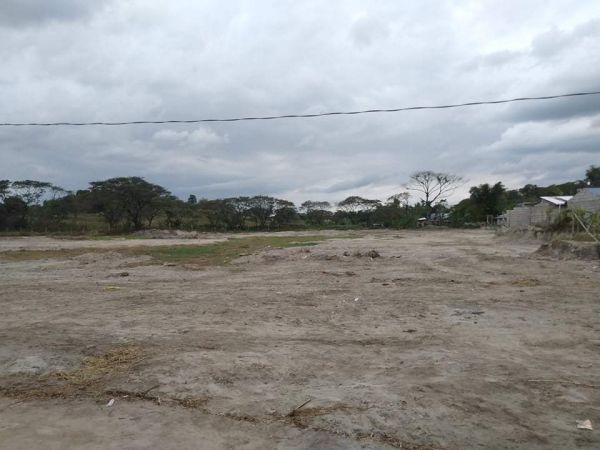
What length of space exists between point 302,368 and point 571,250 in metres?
18.6

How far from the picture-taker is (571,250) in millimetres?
20141

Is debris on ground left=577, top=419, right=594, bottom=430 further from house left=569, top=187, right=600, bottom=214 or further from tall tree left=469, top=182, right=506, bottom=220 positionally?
tall tree left=469, top=182, right=506, bottom=220

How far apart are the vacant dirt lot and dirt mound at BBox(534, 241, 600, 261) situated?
8.26 m

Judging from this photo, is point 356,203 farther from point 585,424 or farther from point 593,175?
point 585,424

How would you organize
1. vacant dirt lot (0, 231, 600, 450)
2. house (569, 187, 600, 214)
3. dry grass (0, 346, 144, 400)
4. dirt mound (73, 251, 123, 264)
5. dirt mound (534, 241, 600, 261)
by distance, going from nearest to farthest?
vacant dirt lot (0, 231, 600, 450) < dry grass (0, 346, 144, 400) < dirt mound (534, 241, 600, 261) < dirt mound (73, 251, 123, 264) < house (569, 187, 600, 214)

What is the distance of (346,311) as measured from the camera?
930 cm

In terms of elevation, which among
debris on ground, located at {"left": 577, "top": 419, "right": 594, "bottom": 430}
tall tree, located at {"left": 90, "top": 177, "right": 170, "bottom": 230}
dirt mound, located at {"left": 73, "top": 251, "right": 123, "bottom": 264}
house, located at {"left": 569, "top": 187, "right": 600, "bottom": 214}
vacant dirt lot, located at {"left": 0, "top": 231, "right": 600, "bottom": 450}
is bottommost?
debris on ground, located at {"left": 577, "top": 419, "right": 594, "bottom": 430}

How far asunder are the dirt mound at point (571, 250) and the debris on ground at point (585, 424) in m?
17.0

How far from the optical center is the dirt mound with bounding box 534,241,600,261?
18859 mm

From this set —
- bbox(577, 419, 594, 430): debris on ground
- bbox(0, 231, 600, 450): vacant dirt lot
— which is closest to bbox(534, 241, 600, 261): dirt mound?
bbox(0, 231, 600, 450): vacant dirt lot

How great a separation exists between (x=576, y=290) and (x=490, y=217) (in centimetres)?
7054

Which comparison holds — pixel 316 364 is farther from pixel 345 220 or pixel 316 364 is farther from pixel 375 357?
pixel 345 220

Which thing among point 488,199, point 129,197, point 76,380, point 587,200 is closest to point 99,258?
point 76,380

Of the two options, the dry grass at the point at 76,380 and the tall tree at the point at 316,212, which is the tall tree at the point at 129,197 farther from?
the dry grass at the point at 76,380
